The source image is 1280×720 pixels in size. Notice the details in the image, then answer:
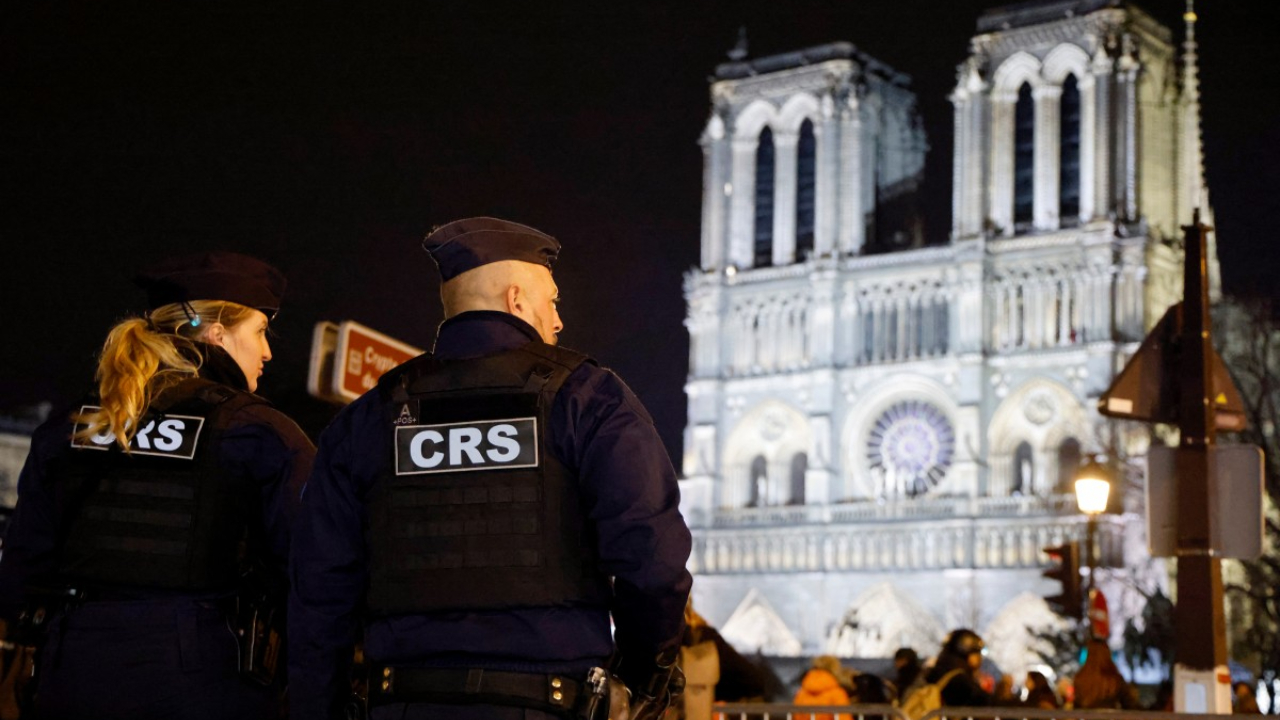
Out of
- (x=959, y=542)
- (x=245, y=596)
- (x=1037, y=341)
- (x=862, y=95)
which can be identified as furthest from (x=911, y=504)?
(x=245, y=596)

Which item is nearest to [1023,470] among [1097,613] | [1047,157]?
[1047,157]

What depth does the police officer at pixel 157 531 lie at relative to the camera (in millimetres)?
3957

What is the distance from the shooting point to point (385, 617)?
11.6 feet

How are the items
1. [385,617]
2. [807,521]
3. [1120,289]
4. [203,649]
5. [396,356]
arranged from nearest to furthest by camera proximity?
[385,617]
[203,649]
[396,356]
[1120,289]
[807,521]

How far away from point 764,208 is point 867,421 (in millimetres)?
6857

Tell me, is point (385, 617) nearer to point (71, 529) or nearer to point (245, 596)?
point (245, 596)

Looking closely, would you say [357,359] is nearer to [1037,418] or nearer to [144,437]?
[144,437]

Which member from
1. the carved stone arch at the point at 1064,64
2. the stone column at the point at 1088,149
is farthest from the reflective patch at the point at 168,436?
the carved stone arch at the point at 1064,64

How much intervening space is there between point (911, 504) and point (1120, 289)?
7.38m

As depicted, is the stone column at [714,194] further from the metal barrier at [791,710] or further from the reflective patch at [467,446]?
the reflective patch at [467,446]

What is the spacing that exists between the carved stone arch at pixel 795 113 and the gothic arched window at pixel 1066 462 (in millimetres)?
11331

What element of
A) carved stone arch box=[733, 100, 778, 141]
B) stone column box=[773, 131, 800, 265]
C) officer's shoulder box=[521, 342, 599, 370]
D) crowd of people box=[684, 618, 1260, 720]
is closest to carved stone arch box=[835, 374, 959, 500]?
stone column box=[773, 131, 800, 265]

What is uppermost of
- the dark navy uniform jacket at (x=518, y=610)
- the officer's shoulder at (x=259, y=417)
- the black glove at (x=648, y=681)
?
the officer's shoulder at (x=259, y=417)

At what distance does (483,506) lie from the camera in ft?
11.4
